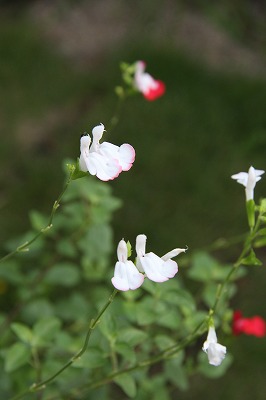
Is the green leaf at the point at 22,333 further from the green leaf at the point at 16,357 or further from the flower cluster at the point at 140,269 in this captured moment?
the flower cluster at the point at 140,269

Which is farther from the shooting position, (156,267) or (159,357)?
(159,357)

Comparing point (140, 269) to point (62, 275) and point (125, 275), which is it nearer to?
point (125, 275)

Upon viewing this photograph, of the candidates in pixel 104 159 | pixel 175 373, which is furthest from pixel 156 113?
pixel 104 159

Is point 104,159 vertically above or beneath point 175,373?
above

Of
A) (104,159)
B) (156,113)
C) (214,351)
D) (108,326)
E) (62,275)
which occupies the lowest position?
(214,351)

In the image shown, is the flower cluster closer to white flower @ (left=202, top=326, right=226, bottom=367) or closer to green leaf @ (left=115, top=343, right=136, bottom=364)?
white flower @ (left=202, top=326, right=226, bottom=367)

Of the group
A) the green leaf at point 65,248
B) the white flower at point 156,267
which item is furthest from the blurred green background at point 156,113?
the white flower at point 156,267

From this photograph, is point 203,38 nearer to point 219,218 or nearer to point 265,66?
point 265,66

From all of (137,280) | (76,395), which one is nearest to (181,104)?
(76,395)
